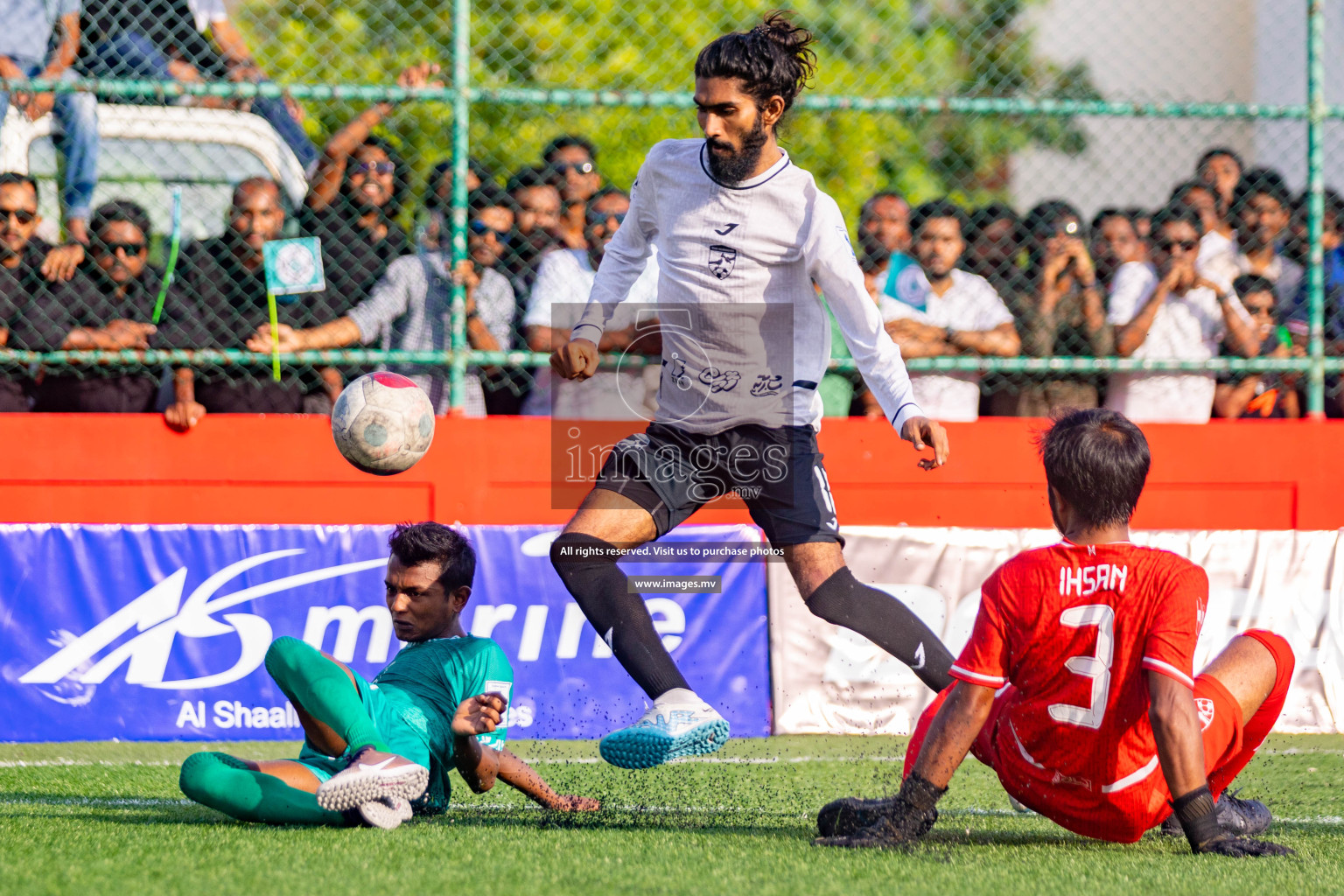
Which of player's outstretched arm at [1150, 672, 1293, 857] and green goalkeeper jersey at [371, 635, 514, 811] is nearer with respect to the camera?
player's outstretched arm at [1150, 672, 1293, 857]

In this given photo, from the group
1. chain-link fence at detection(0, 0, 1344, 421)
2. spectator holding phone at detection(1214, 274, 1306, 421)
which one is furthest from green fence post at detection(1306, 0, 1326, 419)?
spectator holding phone at detection(1214, 274, 1306, 421)

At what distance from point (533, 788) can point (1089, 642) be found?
71.2 inches

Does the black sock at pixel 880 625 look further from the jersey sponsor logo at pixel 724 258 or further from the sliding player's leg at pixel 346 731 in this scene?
the sliding player's leg at pixel 346 731

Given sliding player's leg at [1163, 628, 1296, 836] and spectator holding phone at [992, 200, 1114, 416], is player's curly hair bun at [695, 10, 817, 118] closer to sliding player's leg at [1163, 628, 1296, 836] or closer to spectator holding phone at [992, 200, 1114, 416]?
sliding player's leg at [1163, 628, 1296, 836]

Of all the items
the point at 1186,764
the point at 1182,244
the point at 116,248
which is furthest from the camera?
the point at 1182,244

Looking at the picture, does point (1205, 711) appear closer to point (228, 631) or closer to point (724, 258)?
point (724, 258)

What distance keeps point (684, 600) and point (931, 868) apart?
11.1 feet

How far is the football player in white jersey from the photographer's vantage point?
4.23 meters

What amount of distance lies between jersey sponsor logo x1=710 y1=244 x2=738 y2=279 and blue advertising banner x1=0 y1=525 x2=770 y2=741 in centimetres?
259

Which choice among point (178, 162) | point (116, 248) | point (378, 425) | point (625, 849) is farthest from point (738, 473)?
point (178, 162)

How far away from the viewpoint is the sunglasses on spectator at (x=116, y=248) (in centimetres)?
669

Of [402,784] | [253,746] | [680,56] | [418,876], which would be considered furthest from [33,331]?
[680,56]

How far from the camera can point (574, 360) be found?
14.3 feet

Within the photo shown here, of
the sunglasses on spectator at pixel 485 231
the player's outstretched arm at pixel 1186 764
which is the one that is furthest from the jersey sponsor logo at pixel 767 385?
the sunglasses on spectator at pixel 485 231
